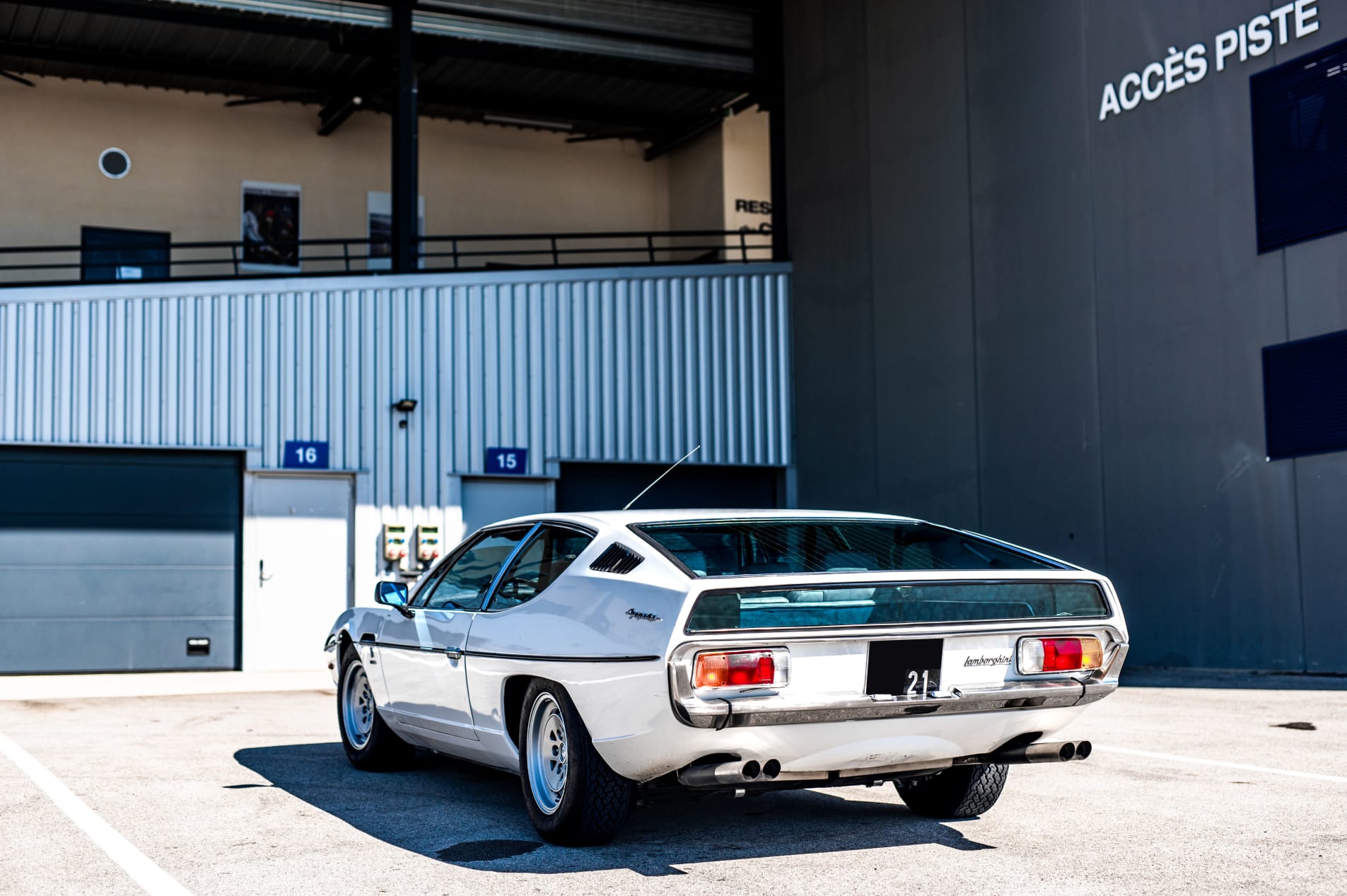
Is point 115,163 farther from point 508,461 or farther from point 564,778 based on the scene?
point 564,778

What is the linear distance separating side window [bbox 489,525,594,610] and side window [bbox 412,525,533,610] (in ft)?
0.62

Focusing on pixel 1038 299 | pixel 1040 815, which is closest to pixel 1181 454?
pixel 1038 299

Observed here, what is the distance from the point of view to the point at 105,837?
548cm

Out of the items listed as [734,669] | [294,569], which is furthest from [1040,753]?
[294,569]

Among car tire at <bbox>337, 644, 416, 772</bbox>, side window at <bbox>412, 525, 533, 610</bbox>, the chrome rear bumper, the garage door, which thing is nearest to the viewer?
the chrome rear bumper

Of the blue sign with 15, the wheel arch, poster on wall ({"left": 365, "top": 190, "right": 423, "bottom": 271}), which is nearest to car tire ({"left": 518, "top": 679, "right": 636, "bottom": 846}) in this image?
the wheel arch

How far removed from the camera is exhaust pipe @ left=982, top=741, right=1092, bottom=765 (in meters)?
5.16

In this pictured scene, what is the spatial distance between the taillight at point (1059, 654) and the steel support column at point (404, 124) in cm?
1575

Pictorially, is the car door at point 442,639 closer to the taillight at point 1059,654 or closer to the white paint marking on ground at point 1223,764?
the taillight at point 1059,654

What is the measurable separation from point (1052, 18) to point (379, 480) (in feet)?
33.7

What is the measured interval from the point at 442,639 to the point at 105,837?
5.15 feet

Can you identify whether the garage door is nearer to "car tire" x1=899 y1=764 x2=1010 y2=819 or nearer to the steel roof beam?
the steel roof beam

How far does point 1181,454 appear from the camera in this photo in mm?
14406

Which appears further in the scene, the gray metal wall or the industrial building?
the industrial building
